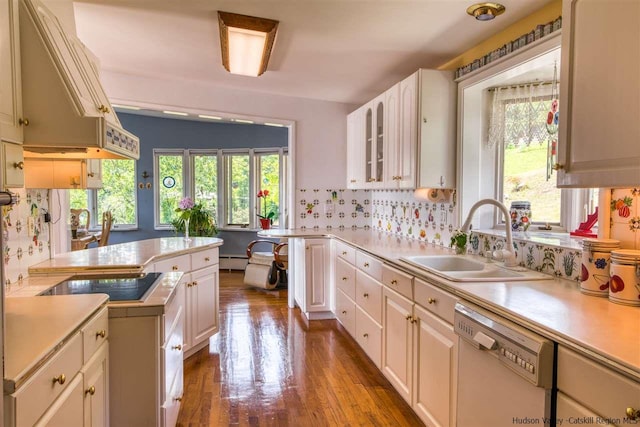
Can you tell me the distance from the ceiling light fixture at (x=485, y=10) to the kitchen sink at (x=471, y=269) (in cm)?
132

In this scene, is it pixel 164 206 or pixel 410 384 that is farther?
pixel 164 206

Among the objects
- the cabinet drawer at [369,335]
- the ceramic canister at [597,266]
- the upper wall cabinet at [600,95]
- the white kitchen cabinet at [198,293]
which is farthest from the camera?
the white kitchen cabinet at [198,293]

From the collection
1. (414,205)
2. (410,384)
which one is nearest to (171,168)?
(414,205)

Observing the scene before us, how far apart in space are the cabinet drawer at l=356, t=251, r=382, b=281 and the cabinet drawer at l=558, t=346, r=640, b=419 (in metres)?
1.59

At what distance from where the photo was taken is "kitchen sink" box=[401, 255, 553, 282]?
188cm

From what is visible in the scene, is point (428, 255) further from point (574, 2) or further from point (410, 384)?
point (574, 2)

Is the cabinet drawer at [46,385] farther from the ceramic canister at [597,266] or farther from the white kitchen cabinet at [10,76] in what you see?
the ceramic canister at [597,266]

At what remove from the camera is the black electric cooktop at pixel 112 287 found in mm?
1864

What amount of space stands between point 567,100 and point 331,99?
3236 mm

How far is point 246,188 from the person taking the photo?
22.8ft

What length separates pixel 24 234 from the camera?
223 cm

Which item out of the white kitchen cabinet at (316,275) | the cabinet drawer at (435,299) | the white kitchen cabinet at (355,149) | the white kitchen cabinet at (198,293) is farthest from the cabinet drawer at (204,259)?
the cabinet drawer at (435,299)

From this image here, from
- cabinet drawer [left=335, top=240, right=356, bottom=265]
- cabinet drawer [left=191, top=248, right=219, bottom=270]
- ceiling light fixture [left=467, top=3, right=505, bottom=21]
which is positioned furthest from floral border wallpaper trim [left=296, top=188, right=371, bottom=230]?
ceiling light fixture [left=467, top=3, right=505, bottom=21]

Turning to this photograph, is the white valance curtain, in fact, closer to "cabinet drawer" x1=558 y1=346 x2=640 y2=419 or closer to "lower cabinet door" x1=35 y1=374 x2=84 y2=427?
"cabinet drawer" x1=558 y1=346 x2=640 y2=419
